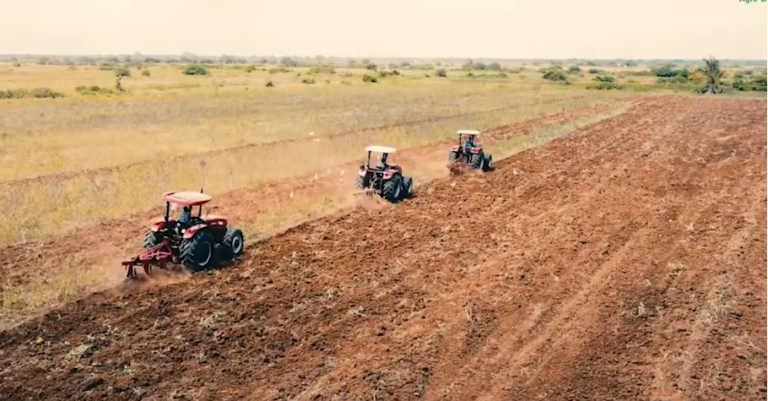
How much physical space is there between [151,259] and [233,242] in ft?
5.90

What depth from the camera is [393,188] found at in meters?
17.7

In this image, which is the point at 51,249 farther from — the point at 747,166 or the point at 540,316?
the point at 747,166

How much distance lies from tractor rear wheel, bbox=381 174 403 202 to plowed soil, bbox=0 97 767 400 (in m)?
0.53

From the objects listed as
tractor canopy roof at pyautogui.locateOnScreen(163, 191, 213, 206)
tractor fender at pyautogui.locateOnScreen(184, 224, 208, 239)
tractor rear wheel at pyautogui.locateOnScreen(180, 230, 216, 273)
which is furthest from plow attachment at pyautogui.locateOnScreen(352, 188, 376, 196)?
tractor fender at pyautogui.locateOnScreen(184, 224, 208, 239)

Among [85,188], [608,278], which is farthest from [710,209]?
[85,188]

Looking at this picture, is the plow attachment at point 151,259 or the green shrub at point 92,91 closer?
the plow attachment at point 151,259

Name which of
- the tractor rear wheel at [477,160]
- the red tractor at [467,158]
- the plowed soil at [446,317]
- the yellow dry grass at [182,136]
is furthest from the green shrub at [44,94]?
the plowed soil at [446,317]

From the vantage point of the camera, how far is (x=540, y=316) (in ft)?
35.0

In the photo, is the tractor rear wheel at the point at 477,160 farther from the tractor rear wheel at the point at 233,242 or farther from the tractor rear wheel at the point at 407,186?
the tractor rear wheel at the point at 233,242

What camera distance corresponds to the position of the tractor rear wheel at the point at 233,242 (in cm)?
1268

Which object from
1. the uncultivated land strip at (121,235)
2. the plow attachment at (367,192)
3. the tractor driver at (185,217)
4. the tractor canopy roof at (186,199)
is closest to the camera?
the uncultivated land strip at (121,235)

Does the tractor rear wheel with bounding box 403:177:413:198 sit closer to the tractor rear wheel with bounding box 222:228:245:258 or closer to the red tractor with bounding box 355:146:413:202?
the red tractor with bounding box 355:146:413:202

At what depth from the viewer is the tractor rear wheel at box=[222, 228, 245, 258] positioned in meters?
12.7

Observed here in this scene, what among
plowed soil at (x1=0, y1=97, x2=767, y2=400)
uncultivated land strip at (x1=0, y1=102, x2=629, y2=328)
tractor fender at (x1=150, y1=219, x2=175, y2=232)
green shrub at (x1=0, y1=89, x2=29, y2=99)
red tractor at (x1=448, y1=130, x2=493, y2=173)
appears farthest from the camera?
green shrub at (x1=0, y1=89, x2=29, y2=99)
